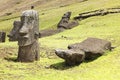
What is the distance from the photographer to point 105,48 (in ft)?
105

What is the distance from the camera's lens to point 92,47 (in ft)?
98.7

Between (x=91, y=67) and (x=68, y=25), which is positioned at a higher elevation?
(x=91, y=67)

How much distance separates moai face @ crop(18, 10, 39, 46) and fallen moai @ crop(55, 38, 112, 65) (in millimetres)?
2771

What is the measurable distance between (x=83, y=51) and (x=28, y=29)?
447cm

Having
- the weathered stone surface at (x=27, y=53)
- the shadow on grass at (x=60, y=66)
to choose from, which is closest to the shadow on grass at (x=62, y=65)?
the shadow on grass at (x=60, y=66)

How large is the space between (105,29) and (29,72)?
27.6m

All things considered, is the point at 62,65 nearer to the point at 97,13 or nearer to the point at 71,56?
the point at 71,56

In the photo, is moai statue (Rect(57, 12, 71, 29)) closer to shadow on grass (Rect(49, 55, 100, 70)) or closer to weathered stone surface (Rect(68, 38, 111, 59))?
weathered stone surface (Rect(68, 38, 111, 59))

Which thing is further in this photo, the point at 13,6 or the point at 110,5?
the point at 13,6

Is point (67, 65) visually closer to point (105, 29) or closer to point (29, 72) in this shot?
point (29, 72)

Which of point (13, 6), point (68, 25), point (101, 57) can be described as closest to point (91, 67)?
point (101, 57)

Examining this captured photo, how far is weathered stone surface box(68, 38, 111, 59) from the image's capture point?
97.2 ft

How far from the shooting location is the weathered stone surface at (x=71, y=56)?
27766 millimetres

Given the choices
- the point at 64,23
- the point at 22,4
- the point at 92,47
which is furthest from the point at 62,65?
the point at 22,4
